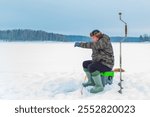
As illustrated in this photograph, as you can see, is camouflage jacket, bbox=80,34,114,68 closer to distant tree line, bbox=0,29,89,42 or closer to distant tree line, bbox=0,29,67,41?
→ distant tree line, bbox=0,29,89,42

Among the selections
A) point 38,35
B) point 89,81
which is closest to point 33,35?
point 38,35

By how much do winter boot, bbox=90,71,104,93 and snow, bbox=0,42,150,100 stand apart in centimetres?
8

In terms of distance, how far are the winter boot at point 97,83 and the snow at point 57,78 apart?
0.25 ft

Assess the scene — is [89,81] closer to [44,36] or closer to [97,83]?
[97,83]

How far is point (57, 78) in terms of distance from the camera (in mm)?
7449

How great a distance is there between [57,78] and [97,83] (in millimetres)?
1081

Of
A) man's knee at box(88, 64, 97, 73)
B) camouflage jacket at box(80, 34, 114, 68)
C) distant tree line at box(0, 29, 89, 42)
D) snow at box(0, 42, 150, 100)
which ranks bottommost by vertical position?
snow at box(0, 42, 150, 100)

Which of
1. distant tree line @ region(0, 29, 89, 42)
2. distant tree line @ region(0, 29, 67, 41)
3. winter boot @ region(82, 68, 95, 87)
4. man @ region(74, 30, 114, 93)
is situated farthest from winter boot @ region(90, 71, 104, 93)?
distant tree line @ region(0, 29, 67, 41)

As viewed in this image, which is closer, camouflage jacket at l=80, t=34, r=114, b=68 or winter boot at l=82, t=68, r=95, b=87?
camouflage jacket at l=80, t=34, r=114, b=68

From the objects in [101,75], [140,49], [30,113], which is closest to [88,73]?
[101,75]

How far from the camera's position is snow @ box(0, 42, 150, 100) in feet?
21.5

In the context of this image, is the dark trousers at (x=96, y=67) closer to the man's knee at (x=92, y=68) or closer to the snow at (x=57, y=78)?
the man's knee at (x=92, y=68)

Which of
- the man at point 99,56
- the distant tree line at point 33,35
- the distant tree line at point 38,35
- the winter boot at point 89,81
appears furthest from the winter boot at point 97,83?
the distant tree line at point 33,35

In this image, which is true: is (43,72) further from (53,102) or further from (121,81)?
(53,102)
